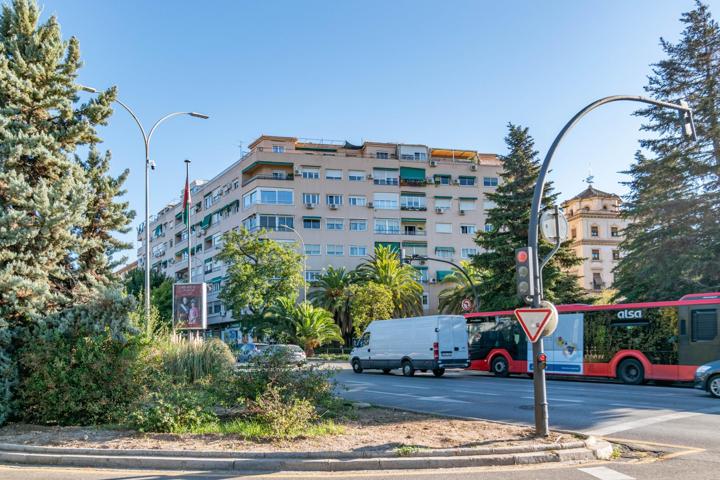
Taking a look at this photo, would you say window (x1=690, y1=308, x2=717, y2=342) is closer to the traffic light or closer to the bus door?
the bus door

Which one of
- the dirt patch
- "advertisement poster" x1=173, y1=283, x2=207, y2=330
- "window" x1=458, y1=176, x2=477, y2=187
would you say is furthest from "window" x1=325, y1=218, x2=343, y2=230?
the dirt patch

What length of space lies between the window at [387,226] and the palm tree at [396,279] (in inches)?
359

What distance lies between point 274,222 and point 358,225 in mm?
8458

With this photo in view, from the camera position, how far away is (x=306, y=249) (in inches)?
2371

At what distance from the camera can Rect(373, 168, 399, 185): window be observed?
6356 centimetres

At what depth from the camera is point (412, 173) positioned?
6494cm

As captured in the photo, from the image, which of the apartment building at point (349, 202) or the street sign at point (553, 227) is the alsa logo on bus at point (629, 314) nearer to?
the street sign at point (553, 227)

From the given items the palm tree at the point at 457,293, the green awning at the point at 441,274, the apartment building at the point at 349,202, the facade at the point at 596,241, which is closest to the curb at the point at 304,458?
the palm tree at the point at 457,293

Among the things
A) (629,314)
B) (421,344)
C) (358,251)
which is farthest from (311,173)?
(629,314)

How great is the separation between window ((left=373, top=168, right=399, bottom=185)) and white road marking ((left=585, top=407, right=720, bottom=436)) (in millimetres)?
51072

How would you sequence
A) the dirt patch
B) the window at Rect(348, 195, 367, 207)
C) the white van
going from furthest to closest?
the window at Rect(348, 195, 367, 207) < the white van < the dirt patch

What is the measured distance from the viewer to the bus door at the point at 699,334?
20.0 m

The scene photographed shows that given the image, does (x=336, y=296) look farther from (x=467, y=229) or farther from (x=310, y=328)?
(x=467, y=229)

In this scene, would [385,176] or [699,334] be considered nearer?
[699,334]
